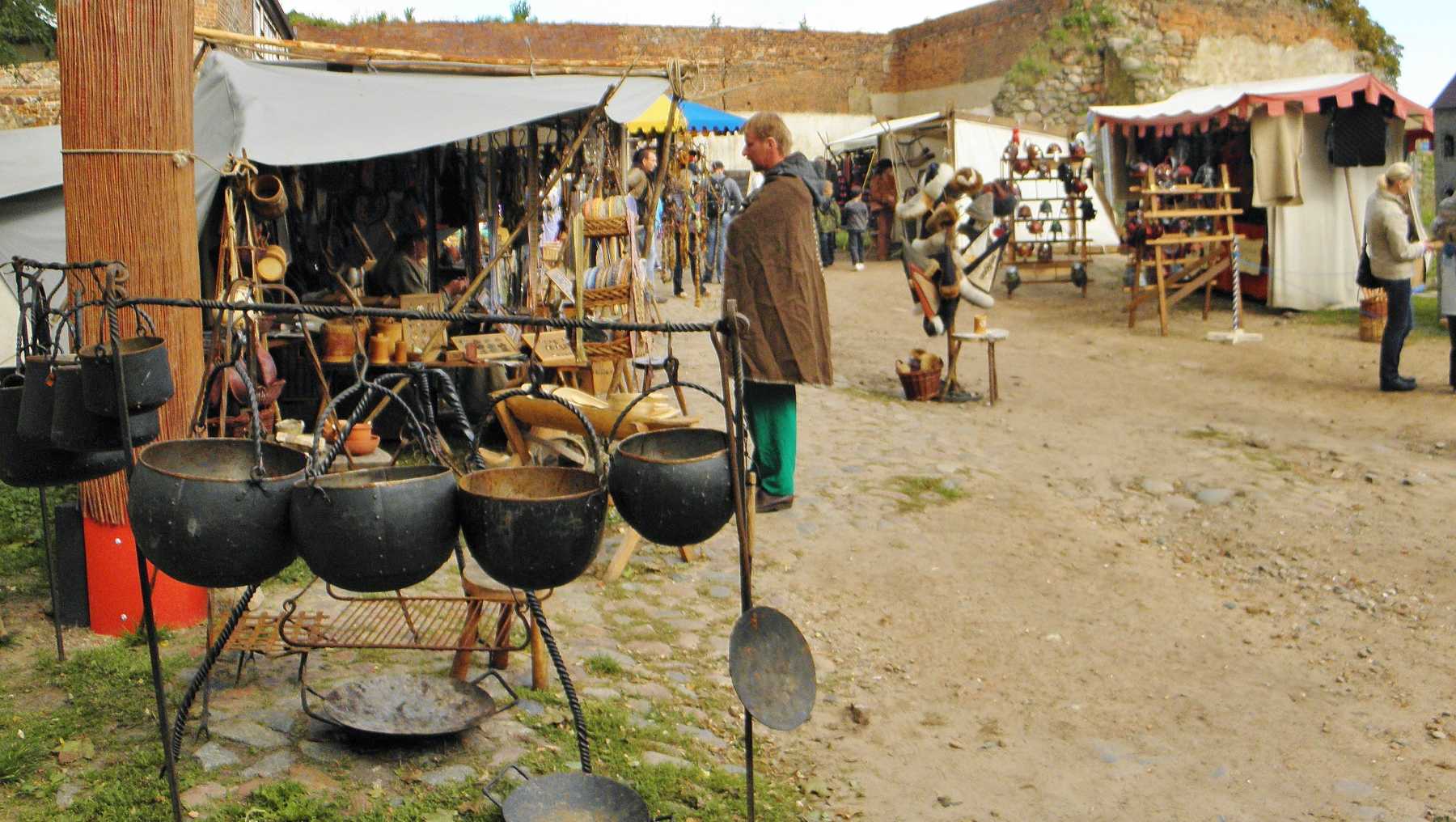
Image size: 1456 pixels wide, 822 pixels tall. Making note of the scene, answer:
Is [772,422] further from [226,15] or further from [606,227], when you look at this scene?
[226,15]

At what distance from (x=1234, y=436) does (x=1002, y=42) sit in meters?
17.9

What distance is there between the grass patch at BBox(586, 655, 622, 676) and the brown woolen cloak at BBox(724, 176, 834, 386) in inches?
76.1

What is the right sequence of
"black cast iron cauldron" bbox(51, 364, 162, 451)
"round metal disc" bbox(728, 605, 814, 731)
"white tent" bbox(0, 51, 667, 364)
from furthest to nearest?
"white tent" bbox(0, 51, 667, 364) → "black cast iron cauldron" bbox(51, 364, 162, 451) → "round metal disc" bbox(728, 605, 814, 731)

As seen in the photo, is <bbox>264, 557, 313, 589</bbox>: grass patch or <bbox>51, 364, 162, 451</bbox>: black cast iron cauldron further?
<bbox>264, 557, 313, 589</bbox>: grass patch

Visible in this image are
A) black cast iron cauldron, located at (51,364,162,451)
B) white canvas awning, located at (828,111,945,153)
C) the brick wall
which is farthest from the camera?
→ white canvas awning, located at (828,111,945,153)

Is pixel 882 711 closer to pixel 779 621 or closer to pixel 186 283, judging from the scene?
pixel 779 621

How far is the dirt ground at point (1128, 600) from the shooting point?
3.88 m

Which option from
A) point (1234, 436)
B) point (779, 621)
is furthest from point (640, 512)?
point (1234, 436)

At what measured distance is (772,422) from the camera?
6.13 m

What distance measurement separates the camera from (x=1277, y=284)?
13750mm

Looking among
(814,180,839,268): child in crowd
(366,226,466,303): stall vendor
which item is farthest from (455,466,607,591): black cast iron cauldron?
(814,180,839,268): child in crowd

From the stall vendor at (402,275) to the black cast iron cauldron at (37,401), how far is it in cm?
518

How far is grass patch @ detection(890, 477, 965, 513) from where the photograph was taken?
6797 millimetres

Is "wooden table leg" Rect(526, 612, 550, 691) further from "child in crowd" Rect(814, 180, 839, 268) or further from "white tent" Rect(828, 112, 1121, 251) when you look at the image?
"white tent" Rect(828, 112, 1121, 251)
